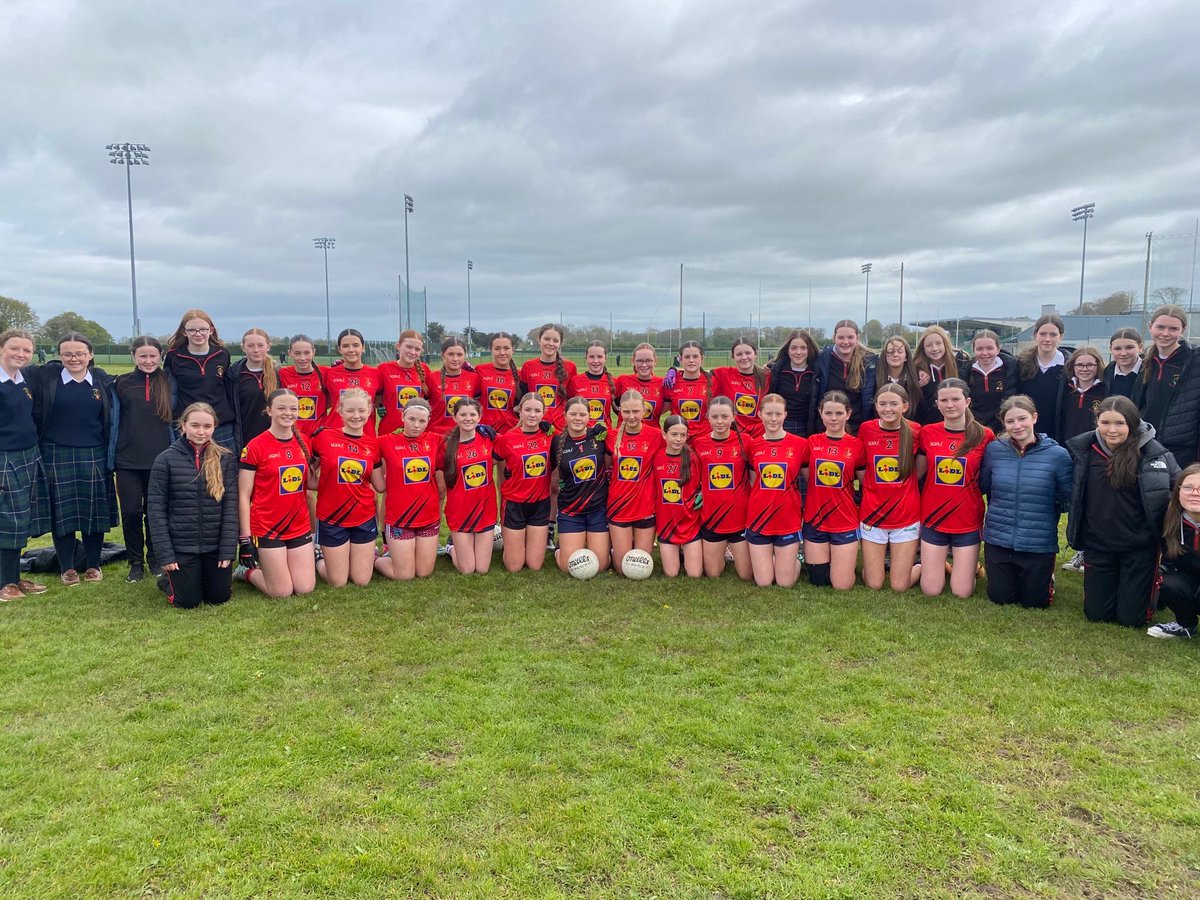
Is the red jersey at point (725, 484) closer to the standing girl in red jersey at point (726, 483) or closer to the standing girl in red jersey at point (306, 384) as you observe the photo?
the standing girl in red jersey at point (726, 483)

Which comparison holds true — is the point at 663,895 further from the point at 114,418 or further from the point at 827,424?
the point at 114,418

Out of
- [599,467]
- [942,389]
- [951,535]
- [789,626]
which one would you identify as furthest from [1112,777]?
[599,467]

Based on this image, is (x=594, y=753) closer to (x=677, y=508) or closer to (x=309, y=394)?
(x=677, y=508)

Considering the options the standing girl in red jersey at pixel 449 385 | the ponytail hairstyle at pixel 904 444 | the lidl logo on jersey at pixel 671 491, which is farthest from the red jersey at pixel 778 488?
the standing girl in red jersey at pixel 449 385

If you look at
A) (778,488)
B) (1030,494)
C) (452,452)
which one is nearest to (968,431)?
(1030,494)

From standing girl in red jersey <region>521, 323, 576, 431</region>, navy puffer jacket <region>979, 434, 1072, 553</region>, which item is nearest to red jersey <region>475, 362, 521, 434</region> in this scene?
standing girl in red jersey <region>521, 323, 576, 431</region>

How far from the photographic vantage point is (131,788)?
116 inches

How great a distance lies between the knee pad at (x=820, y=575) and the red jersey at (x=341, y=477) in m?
3.49

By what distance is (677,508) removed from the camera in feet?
19.1

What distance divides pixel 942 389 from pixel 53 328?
184ft

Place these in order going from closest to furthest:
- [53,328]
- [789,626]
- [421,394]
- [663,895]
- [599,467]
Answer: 1. [663,895]
2. [789,626]
3. [599,467]
4. [421,394]
5. [53,328]

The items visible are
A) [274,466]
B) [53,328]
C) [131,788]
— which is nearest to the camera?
[131,788]

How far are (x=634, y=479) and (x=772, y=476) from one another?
43.5 inches

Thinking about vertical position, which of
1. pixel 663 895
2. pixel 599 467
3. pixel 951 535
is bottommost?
pixel 663 895
